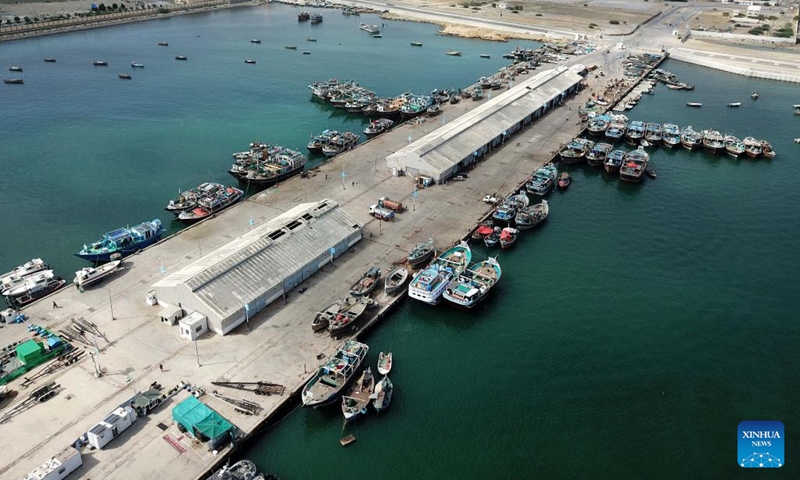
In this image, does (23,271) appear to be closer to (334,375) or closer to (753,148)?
(334,375)

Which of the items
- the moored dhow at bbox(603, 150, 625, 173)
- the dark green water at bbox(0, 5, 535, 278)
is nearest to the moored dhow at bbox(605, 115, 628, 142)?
the moored dhow at bbox(603, 150, 625, 173)

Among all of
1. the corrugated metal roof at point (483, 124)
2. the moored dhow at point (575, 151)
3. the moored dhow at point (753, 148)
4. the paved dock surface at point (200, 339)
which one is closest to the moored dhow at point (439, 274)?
the paved dock surface at point (200, 339)

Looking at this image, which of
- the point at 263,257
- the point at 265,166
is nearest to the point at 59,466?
the point at 263,257

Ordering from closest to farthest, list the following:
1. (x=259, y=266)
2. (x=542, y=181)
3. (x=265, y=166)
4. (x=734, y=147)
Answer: (x=259, y=266) → (x=542, y=181) → (x=265, y=166) → (x=734, y=147)

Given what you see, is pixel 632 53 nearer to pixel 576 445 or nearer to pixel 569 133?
pixel 569 133

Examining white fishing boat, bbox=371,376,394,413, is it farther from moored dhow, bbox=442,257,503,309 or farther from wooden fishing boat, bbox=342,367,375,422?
moored dhow, bbox=442,257,503,309

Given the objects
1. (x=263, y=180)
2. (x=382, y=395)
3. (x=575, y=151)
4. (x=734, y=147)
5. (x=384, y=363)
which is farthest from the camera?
(x=734, y=147)

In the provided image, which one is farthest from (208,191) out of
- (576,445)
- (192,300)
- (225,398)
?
(576,445)

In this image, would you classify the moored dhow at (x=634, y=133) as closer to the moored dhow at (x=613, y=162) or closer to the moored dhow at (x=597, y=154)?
the moored dhow at (x=597, y=154)
